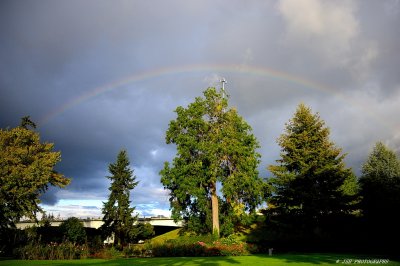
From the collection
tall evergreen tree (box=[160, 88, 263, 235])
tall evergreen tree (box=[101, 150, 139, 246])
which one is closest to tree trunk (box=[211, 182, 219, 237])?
tall evergreen tree (box=[160, 88, 263, 235])

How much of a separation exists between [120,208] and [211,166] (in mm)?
19290

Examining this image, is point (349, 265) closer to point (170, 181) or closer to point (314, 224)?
point (314, 224)

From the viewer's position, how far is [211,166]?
139 feet

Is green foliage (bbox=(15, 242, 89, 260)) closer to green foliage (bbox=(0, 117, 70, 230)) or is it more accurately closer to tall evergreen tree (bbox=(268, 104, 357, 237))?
green foliage (bbox=(0, 117, 70, 230))

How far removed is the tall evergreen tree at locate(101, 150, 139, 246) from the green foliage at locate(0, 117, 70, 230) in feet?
37.9

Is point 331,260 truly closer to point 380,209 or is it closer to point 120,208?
point 380,209

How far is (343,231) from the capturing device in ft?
133

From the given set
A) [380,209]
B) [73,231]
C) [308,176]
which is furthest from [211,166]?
[73,231]

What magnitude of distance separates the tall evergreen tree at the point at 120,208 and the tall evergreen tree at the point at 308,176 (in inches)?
876

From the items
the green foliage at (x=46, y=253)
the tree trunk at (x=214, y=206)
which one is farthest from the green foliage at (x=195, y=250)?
the tree trunk at (x=214, y=206)

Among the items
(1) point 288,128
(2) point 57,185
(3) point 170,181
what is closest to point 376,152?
(1) point 288,128

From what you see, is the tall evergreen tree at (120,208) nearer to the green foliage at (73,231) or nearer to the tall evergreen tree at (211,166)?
the green foliage at (73,231)

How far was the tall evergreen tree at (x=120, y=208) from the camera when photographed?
53750 mm

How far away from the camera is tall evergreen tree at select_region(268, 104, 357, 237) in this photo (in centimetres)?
4134
